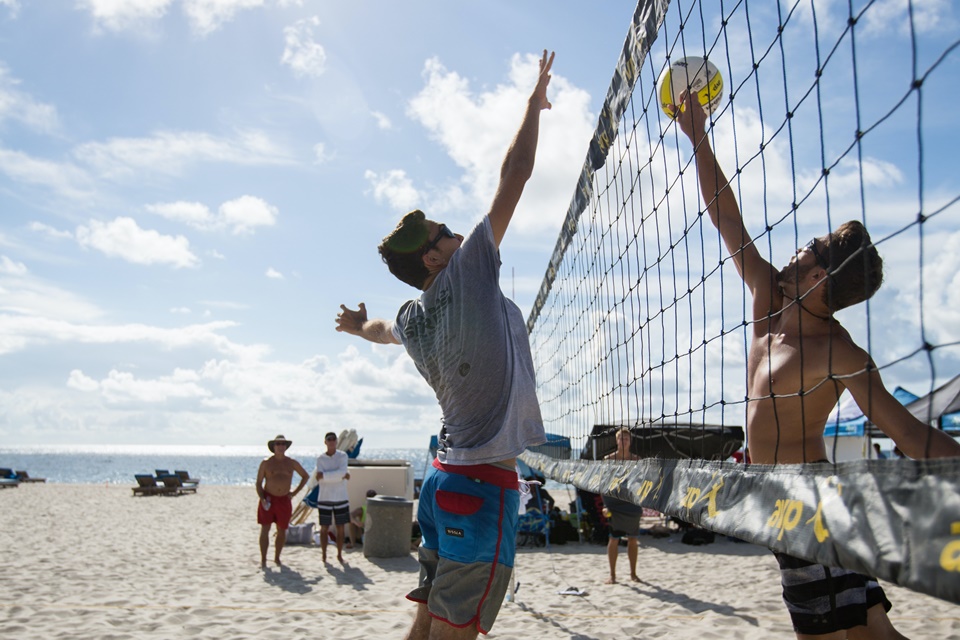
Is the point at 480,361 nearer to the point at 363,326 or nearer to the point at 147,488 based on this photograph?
the point at 363,326

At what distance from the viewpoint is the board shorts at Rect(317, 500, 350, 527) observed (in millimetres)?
7660

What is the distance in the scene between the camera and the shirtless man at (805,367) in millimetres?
1786

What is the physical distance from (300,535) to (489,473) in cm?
771

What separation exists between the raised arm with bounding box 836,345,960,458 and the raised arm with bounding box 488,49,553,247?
0.96 meters

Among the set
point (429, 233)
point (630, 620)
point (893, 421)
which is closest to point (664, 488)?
point (893, 421)

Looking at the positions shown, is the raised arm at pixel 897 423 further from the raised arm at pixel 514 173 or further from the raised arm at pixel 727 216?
the raised arm at pixel 514 173

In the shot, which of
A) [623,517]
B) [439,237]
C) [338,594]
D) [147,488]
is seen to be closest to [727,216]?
[439,237]

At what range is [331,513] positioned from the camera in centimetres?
769

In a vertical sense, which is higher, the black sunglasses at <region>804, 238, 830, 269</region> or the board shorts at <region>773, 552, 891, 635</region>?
the black sunglasses at <region>804, 238, 830, 269</region>

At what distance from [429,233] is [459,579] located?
944mm

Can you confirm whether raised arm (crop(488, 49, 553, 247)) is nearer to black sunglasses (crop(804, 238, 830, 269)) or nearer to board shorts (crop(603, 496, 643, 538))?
black sunglasses (crop(804, 238, 830, 269))

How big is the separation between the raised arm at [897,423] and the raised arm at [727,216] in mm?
537

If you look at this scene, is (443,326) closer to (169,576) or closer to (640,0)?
(640,0)

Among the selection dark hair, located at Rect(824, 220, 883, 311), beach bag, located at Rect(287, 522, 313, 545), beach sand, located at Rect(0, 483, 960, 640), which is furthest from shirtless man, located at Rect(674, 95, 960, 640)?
beach bag, located at Rect(287, 522, 313, 545)
